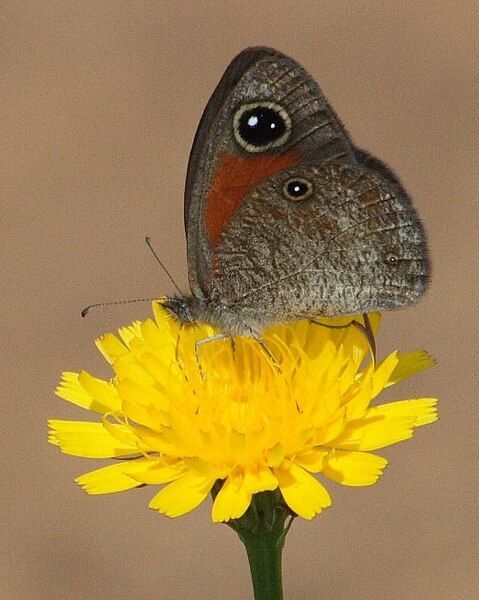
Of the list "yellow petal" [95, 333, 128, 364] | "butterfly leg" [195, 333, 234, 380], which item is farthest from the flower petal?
"yellow petal" [95, 333, 128, 364]

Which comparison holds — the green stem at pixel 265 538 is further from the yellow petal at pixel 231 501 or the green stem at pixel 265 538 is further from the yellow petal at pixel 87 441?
the yellow petal at pixel 87 441

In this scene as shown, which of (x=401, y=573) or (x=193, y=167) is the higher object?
(x=193, y=167)

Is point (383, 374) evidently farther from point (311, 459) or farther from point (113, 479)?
point (113, 479)

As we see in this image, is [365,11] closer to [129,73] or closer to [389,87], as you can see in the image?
[389,87]

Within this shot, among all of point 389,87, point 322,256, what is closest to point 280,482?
point 322,256

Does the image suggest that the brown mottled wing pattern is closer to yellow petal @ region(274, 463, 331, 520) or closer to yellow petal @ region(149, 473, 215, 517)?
yellow petal @ region(274, 463, 331, 520)

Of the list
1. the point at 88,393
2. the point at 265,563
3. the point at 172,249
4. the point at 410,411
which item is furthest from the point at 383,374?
the point at 172,249
